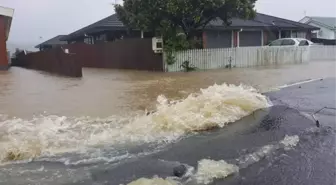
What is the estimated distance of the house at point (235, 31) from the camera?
87.6ft

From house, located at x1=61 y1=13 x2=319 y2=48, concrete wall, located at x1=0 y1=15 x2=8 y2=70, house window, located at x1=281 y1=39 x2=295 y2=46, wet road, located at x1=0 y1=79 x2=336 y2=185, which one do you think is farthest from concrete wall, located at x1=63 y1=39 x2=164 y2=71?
wet road, located at x1=0 y1=79 x2=336 y2=185

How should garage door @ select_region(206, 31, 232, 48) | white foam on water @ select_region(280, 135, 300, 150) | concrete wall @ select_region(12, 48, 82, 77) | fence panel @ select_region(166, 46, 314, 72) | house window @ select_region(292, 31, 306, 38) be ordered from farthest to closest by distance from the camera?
house window @ select_region(292, 31, 306, 38), garage door @ select_region(206, 31, 232, 48), fence panel @ select_region(166, 46, 314, 72), concrete wall @ select_region(12, 48, 82, 77), white foam on water @ select_region(280, 135, 300, 150)

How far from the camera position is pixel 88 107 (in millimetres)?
8812

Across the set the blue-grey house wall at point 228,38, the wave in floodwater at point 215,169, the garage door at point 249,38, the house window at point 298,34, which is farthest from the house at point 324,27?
the wave in floodwater at point 215,169

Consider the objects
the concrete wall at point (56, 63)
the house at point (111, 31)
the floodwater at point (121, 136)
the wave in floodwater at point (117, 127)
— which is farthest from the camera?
the house at point (111, 31)

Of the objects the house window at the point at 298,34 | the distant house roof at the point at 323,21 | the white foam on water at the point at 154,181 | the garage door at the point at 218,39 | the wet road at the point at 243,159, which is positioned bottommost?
the white foam on water at the point at 154,181

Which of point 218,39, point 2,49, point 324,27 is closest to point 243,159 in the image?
point 2,49

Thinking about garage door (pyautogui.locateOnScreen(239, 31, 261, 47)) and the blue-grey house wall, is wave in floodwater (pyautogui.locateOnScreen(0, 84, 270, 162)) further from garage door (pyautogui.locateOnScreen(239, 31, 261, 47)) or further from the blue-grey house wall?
garage door (pyautogui.locateOnScreen(239, 31, 261, 47))

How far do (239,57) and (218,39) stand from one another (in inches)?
227

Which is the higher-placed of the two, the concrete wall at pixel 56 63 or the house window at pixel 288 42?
the house window at pixel 288 42

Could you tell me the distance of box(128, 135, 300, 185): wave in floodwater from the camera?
424 cm

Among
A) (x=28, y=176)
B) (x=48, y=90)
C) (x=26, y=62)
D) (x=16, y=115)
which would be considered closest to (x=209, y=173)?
(x=28, y=176)

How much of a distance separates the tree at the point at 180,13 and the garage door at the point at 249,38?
8.83 meters

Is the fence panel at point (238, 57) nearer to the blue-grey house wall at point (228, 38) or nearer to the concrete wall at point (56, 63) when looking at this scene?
the blue-grey house wall at point (228, 38)
